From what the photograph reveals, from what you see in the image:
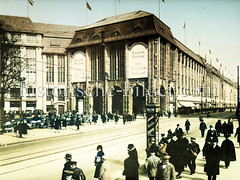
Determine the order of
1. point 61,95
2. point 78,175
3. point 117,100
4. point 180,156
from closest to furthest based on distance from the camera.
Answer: point 78,175, point 180,156, point 117,100, point 61,95

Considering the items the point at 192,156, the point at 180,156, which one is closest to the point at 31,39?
the point at 180,156

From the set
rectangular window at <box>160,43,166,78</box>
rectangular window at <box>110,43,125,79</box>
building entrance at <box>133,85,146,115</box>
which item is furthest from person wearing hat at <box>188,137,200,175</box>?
rectangular window at <box>160,43,166,78</box>

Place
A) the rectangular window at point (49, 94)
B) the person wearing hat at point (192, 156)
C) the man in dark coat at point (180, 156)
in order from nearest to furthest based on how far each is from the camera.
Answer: the man in dark coat at point (180, 156), the person wearing hat at point (192, 156), the rectangular window at point (49, 94)

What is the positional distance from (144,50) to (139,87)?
6.66m

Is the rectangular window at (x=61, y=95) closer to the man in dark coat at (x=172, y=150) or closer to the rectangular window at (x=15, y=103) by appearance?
the rectangular window at (x=15, y=103)

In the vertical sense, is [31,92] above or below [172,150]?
above

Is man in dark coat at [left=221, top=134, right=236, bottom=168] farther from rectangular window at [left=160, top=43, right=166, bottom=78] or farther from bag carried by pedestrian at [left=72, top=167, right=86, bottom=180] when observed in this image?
rectangular window at [left=160, top=43, right=166, bottom=78]

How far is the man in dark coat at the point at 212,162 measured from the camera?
736 cm

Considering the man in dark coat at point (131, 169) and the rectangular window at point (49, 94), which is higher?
the rectangular window at point (49, 94)

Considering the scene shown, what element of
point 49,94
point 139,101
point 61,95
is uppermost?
point 49,94

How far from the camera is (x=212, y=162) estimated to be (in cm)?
746

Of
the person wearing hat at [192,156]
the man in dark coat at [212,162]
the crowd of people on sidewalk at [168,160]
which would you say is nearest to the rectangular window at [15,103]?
the crowd of people on sidewalk at [168,160]

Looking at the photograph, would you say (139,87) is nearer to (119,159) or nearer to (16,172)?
(119,159)

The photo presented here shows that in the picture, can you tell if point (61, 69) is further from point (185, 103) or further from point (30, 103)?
point (185, 103)
